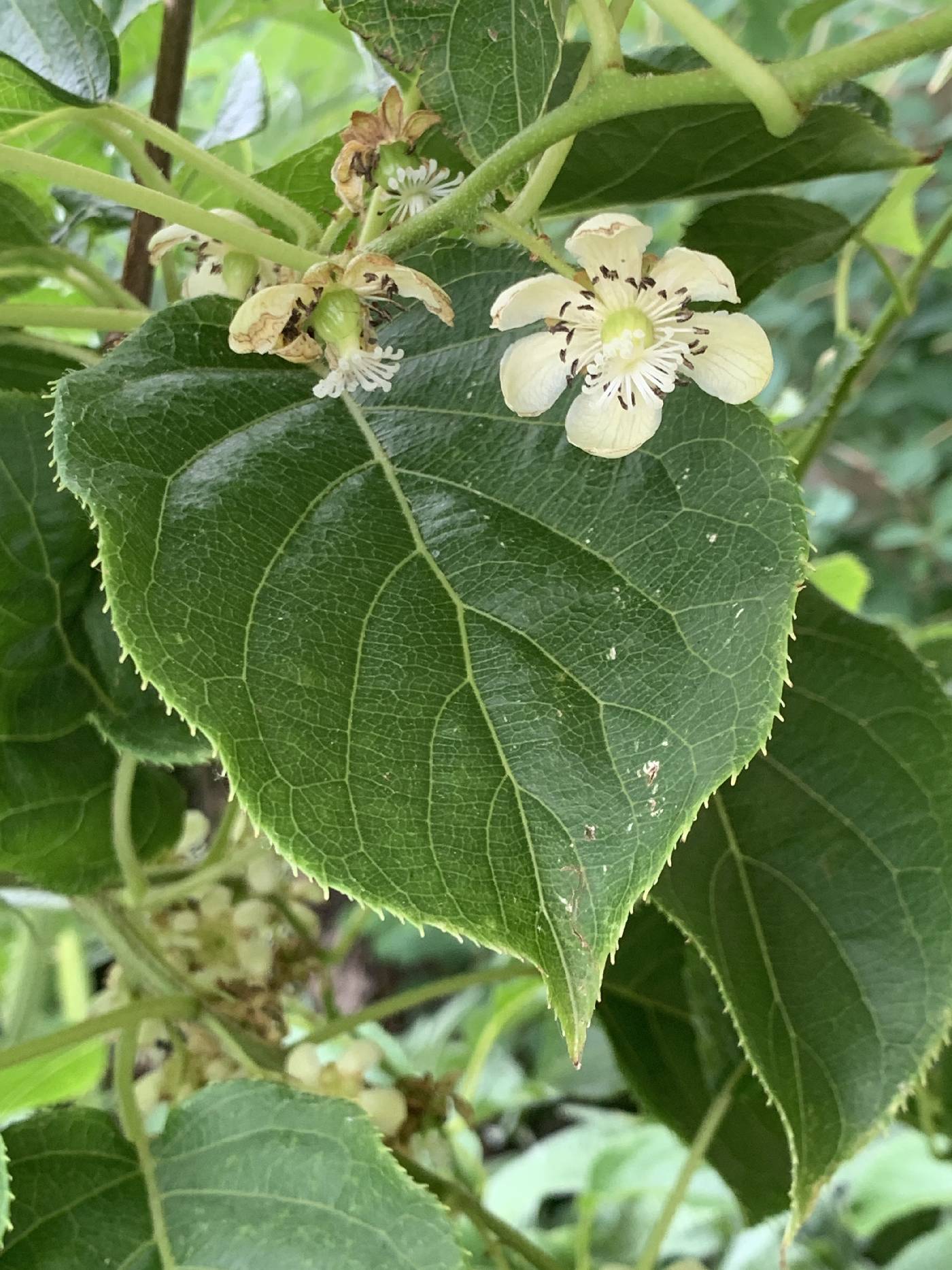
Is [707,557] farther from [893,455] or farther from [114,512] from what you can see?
[893,455]

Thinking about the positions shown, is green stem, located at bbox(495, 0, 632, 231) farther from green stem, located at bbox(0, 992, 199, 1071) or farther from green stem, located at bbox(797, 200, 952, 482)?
green stem, located at bbox(0, 992, 199, 1071)

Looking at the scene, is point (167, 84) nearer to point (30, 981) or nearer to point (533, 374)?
point (533, 374)

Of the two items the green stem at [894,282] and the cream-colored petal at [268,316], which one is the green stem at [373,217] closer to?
the cream-colored petal at [268,316]

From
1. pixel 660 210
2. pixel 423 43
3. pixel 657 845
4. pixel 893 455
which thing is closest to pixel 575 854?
pixel 657 845

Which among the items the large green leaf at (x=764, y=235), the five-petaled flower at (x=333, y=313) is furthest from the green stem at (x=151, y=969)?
the large green leaf at (x=764, y=235)

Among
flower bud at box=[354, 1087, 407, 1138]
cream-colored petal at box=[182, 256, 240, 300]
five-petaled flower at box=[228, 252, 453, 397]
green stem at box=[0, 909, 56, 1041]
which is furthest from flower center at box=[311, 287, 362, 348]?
green stem at box=[0, 909, 56, 1041]

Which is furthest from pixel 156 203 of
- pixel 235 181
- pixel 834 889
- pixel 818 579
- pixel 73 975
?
pixel 73 975

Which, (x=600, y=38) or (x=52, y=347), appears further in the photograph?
(x=52, y=347)
